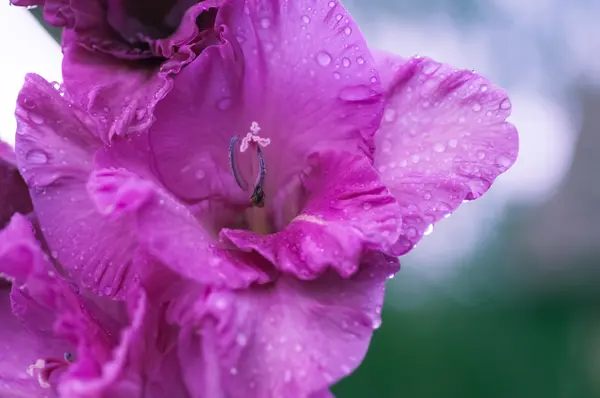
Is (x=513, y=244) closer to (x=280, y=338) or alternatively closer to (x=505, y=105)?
(x=505, y=105)

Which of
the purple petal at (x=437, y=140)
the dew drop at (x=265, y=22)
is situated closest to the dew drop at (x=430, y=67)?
the purple petal at (x=437, y=140)

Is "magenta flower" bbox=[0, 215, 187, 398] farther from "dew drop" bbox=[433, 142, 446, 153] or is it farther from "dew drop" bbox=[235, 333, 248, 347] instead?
"dew drop" bbox=[433, 142, 446, 153]

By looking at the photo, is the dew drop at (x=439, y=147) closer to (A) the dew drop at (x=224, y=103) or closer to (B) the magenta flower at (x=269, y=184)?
(B) the magenta flower at (x=269, y=184)

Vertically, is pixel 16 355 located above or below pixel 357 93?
below

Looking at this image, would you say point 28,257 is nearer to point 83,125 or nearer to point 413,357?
point 83,125

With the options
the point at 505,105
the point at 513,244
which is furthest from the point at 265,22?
the point at 513,244

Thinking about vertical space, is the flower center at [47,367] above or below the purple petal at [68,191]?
below
